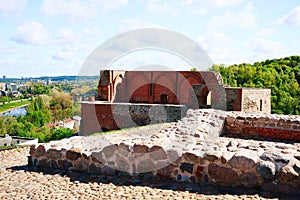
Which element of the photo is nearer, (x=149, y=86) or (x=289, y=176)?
(x=289, y=176)

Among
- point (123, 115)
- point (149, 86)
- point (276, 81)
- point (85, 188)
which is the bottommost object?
point (123, 115)

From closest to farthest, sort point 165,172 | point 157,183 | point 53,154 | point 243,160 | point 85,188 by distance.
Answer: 1. point 243,160
2. point 85,188
3. point 157,183
4. point 165,172
5. point 53,154

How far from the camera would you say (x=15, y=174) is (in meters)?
5.09

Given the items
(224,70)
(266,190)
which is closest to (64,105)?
(224,70)

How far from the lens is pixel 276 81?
38.3m

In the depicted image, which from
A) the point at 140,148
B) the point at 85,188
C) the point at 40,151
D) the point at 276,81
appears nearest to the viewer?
the point at 85,188

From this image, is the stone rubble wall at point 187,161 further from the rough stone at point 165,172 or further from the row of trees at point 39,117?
the row of trees at point 39,117

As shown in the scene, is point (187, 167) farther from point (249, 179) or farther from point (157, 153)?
point (249, 179)

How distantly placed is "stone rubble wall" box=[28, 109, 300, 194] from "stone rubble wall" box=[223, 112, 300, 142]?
342 centimetres

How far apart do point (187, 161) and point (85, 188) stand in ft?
5.18

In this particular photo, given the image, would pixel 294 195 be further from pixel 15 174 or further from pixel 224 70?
pixel 224 70

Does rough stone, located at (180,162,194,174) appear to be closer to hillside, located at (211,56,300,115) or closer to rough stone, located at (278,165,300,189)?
rough stone, located at (278,165,300,189)

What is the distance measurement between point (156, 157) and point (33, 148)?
245 centimetres

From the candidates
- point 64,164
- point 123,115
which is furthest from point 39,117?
point 64,164
